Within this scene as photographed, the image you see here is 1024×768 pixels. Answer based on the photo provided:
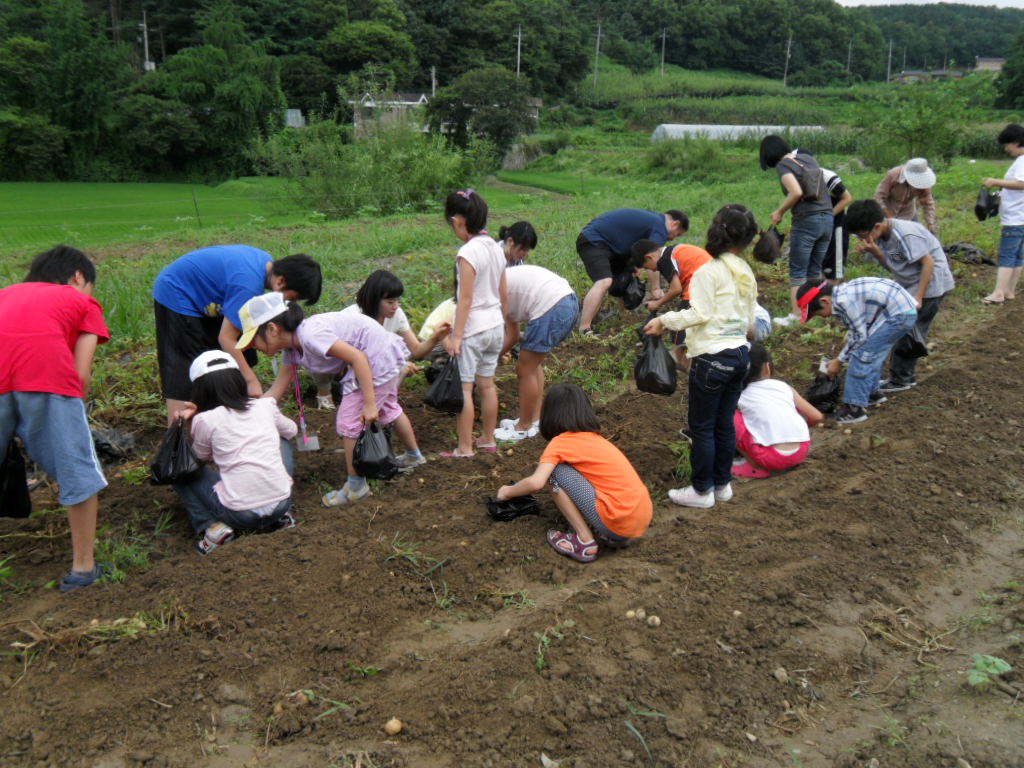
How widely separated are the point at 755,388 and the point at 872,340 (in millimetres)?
1312

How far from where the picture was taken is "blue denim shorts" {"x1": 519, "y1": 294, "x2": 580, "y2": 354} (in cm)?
520

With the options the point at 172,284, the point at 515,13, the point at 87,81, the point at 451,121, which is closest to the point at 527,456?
the point at 172,284

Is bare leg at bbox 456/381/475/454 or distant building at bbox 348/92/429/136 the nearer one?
bare leg at bbox 456/381/475/454

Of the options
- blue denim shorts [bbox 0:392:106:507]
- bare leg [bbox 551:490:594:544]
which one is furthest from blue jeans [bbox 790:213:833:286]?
blue denim shorts [bbox 0:392:106:507]

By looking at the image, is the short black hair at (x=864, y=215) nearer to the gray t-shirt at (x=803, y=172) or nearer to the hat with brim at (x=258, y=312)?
the gray t-shirt at (x=803, y=172)

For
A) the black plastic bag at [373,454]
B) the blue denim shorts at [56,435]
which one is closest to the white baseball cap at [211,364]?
the blue denim shorts at [56,435]

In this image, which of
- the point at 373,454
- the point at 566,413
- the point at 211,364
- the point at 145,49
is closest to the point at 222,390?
the point at 211,364

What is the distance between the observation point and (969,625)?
3.34m

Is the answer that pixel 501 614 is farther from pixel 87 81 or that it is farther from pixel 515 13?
pixel 515 13

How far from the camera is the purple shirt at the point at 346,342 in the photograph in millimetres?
4367

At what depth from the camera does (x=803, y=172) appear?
6922 millimetres

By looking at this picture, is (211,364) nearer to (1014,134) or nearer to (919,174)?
(919,174)

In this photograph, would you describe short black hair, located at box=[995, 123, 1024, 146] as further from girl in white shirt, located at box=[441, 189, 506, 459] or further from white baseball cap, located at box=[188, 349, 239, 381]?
white baseball cap, located at box=[188, 349, 239, 381]

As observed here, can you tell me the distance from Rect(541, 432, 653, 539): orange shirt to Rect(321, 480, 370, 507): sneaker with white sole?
1.37 m
